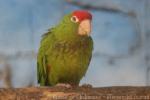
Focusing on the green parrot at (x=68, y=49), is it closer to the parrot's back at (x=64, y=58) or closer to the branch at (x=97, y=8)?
the parrot's back at (x=64, y=58)

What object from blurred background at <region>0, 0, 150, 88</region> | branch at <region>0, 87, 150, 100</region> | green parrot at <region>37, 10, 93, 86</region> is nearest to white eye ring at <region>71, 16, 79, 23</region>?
green parrot at <region>37, 10, 93, 86</region>

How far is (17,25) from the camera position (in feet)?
3.97

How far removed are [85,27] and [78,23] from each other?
0.11 feet

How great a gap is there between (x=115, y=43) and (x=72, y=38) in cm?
21

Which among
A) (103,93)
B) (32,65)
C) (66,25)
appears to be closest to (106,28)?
(66,25)

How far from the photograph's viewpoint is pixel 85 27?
3.49 feet

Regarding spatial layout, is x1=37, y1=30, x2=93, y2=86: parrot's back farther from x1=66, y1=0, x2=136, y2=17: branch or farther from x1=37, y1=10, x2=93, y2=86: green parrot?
x1=66, y1=0, x2=136, y2=17: branch

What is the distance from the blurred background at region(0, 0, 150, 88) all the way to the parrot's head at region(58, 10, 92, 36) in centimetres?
15

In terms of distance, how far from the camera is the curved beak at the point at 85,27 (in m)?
1.06

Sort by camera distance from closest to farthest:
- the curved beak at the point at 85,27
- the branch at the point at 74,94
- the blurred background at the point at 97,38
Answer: the branch at the point at 74,94, the curved beak at the point at 85,27, the blurred background at the point at 97,38

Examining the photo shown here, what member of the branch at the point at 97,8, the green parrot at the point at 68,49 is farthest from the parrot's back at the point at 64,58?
the branch at the point at 97,8

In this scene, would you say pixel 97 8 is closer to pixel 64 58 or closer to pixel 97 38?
pixel 97 38

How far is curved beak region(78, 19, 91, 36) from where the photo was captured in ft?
3.48

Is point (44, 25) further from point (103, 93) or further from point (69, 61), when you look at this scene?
point (103, 93)
